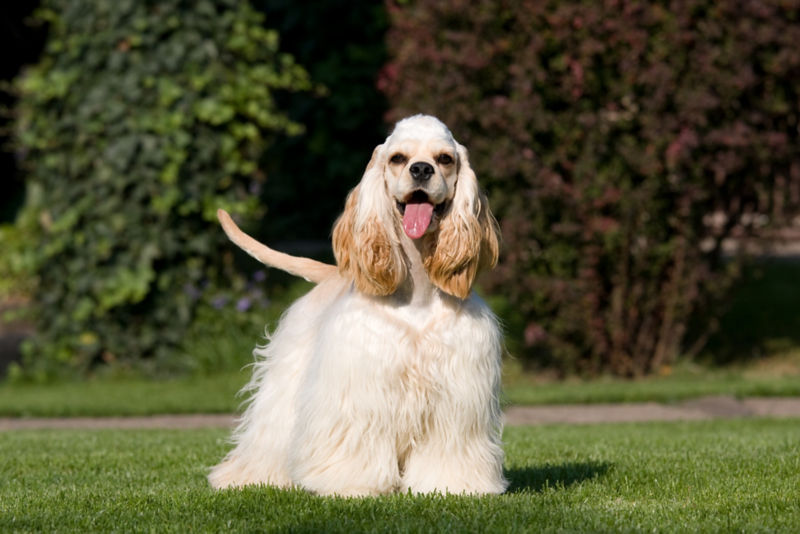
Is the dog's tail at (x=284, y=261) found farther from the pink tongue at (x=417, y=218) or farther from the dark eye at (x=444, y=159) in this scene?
the dark eye at (x=444, y=159)

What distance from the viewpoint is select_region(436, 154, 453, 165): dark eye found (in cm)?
509

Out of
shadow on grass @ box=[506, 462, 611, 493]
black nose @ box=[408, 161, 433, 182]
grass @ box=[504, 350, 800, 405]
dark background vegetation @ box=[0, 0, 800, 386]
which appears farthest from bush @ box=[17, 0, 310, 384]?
black nose @ box=[408, 161, 433, 182]

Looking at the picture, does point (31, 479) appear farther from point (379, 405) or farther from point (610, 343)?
point (610, 343)

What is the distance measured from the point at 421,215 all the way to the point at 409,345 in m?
0.55

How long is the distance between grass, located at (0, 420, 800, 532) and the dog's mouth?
1097 millimetres

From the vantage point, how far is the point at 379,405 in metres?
4.95

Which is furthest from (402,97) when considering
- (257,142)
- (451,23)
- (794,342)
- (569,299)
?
(794,342)

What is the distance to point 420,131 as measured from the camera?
5.13m

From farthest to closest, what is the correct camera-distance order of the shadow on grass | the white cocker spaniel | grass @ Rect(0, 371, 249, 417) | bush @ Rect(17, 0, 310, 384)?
1. bush @ Rect(17, 0, 310, 384)
2. grass @ Rect(0, 371, 249, 417)
3. the shadow on grass
4. the white cocker spaniel

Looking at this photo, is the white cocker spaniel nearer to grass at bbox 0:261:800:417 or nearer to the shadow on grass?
the shadow on grass

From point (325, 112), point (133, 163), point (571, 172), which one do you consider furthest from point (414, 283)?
point (325, 112)

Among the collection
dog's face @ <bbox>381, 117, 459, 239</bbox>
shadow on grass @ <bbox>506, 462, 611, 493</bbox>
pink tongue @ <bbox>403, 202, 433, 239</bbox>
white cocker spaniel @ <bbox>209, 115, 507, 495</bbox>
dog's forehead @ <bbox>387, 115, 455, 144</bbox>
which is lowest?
shadow on grass @ <bbox>506, 462, 611, 493</bbox>

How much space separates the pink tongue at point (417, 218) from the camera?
16.6ft

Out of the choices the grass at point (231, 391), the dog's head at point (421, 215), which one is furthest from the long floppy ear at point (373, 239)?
the grass at point (231, 391)
